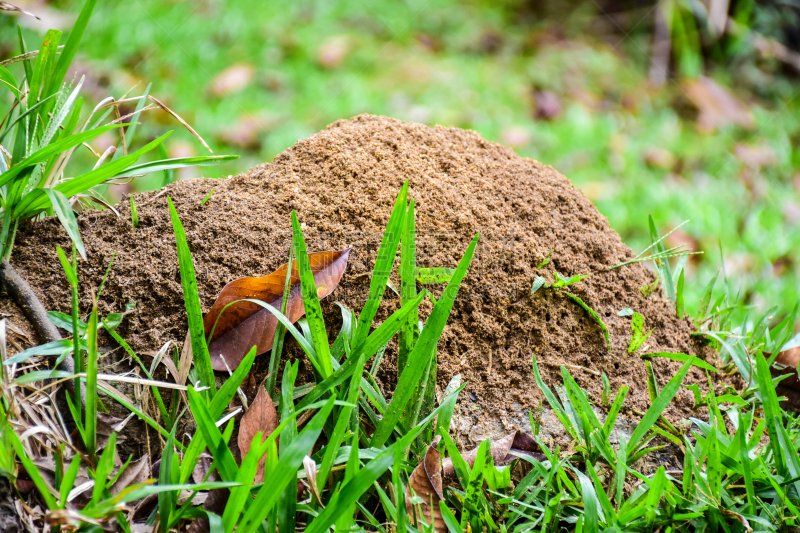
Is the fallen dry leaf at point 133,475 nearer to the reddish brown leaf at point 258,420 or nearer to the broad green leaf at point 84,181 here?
the reddish brown leaf at point 258,420

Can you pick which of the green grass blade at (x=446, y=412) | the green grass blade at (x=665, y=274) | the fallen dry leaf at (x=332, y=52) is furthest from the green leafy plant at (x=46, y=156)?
the fallen dry leaf at (x=332, y=52)

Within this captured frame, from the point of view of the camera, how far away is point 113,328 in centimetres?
112

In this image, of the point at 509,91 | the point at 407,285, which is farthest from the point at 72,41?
the point at 509,91

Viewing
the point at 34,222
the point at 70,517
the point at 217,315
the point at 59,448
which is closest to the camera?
the point at 70,517

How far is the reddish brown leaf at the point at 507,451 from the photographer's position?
3.52 feet

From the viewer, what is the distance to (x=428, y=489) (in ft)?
3.30

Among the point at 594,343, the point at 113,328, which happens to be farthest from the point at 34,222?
the point at 594,343

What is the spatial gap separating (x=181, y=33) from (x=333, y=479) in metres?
3.45

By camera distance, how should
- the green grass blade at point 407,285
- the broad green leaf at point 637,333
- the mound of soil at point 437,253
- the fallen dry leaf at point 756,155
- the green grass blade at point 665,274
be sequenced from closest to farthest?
1. the green grass blade at point 407,285
2. the mound of soil at point 437,253
3. the broad green leaf at point 637,333
4. the green grass blade at point 665,274
5. the fallen dry leaf at point 756,155

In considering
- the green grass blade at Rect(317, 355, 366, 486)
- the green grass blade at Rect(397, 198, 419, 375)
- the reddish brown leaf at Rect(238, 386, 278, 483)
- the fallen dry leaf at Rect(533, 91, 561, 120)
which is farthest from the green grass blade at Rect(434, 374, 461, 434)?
the fallen dry leaf at Rect(533, 91, 561, 120)

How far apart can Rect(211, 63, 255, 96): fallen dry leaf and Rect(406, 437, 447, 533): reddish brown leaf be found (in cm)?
296

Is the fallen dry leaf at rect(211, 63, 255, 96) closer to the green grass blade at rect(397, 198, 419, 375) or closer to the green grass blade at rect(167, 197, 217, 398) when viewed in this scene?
the green grass blade at rect(167, 197, 217, 398)

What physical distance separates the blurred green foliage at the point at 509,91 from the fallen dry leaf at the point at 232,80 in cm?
1

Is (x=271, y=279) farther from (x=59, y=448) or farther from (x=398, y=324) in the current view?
(x=59, y=448)
